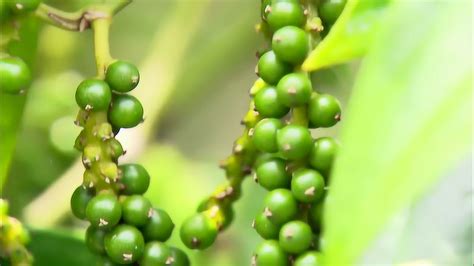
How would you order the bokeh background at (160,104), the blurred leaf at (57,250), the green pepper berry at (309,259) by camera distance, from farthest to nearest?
1. the bokeh background at (160,104)
2. the blurred leaf at (57,250)
3. the green pepper berry at (309,259)

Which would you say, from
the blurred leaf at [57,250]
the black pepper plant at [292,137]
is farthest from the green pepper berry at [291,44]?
the blurred leaf at [57,250]

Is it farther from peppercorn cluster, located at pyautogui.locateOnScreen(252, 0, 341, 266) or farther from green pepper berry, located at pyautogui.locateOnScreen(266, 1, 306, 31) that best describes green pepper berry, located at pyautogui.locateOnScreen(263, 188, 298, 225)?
green pepper berry, located at pyautogui.locateOnScreen(266, 1, 306, 31)

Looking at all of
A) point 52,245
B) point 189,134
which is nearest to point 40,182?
point 52,245

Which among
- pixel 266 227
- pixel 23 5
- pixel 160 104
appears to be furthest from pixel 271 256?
pixel 160 104

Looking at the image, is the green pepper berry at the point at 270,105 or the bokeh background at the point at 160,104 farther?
the bokeh background at the point at 160,104

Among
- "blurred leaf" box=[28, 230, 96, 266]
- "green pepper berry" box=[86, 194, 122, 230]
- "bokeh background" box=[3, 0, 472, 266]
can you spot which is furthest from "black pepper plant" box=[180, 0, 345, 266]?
"bokeh background" box=[3, 0, 472, 266]

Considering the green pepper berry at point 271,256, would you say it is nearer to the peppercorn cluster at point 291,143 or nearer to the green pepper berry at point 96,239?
the peppercorn cluster at point 291,143
